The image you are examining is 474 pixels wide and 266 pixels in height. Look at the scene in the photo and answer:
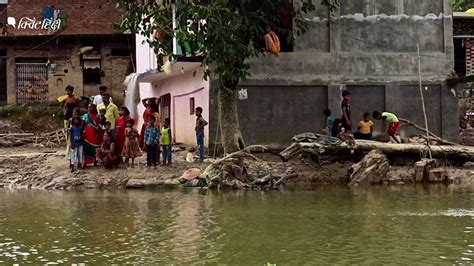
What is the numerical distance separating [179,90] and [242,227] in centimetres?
1391

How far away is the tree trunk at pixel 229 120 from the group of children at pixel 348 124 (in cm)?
257

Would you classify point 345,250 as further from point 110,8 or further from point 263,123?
point 110,8

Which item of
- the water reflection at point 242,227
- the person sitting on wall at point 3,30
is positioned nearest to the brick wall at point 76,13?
the person sitting on wall at point 3,30

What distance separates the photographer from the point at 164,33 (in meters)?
16.3

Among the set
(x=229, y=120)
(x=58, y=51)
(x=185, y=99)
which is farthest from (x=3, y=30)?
(x=229, y=120)

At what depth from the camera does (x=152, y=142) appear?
16.2 metres

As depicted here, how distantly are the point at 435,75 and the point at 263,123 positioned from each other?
214 inches

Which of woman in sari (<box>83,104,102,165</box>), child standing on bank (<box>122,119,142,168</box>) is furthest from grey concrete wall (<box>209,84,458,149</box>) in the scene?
woman in sari (<box>83,104,102,165</box>)

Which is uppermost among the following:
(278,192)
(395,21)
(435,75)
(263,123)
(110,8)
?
(110,8)

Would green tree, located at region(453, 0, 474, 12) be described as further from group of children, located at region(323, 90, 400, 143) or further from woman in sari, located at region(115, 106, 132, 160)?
woman in sari, located at region(115, 106, 132, 160)

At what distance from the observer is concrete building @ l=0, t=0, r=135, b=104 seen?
3234cm

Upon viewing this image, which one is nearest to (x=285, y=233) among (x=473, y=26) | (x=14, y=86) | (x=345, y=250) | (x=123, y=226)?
(x=345, y=250)

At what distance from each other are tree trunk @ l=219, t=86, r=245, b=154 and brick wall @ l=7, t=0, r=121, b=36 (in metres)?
16.9

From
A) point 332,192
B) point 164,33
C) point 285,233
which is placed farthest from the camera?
point 164,33
